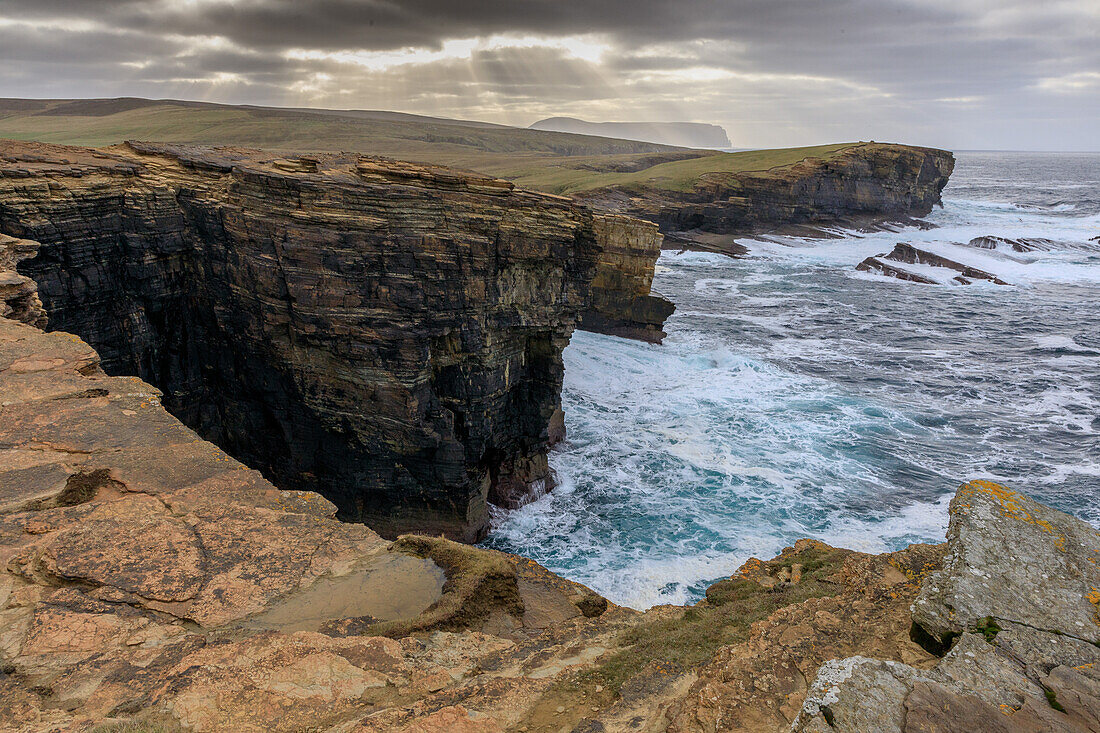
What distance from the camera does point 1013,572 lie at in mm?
4559

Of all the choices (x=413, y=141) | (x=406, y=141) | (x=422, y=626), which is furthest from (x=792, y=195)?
(x=413, y=141)

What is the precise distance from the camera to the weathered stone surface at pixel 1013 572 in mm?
4180

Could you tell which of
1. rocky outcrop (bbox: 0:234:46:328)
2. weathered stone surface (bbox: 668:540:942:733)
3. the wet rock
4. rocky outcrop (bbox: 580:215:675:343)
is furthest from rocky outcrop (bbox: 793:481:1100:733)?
the wet rock

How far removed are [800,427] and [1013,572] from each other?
68.6 ft

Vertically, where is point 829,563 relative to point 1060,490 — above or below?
above

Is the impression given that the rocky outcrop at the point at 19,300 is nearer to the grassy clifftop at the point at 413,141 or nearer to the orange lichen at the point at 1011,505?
the orange lichen at the point at 1011,505

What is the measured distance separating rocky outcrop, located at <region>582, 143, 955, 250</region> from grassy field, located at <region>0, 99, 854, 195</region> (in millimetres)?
2850

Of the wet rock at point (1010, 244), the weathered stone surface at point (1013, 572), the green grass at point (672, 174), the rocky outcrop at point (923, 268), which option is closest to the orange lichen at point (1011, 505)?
the weathered stone surface at point (1013, 572)

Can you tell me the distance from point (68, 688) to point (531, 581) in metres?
4.77

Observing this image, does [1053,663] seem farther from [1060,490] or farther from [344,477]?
[1060,490]

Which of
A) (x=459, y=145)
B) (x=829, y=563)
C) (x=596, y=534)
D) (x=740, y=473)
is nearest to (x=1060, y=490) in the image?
(x=740, y=473)

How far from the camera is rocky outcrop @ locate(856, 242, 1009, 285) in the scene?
5094 centimetres

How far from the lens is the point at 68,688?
14.1 feet

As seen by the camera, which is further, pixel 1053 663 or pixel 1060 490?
pixel 1060 490
